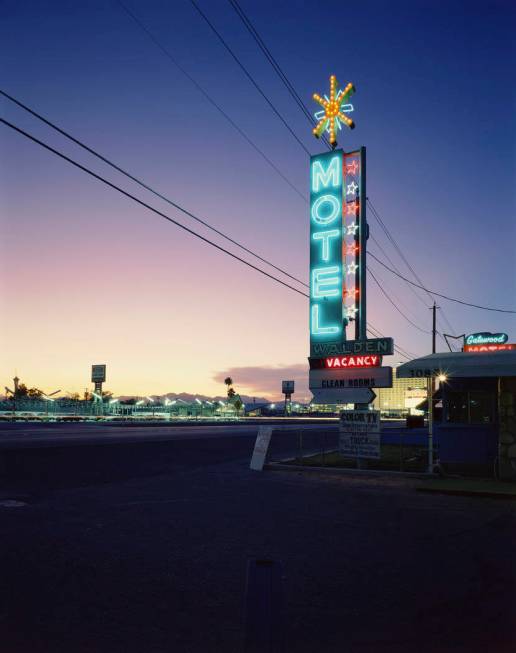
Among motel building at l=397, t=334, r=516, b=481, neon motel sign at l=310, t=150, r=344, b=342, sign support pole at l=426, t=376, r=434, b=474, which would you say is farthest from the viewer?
neon motel sign at l=310, t=150, r=344, b=342

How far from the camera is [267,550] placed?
292 inches

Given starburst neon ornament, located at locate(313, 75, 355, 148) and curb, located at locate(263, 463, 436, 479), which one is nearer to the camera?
curb, located at locate(263, 463, 436, 479)

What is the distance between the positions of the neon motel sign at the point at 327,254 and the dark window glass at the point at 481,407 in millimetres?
5071

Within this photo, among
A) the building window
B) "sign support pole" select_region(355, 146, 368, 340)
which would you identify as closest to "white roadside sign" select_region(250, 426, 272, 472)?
"sign support pole" select_region(355, 146, 368, 340)

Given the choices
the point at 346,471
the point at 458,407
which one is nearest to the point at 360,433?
the point at 346,471

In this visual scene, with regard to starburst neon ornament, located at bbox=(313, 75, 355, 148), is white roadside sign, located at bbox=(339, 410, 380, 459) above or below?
below

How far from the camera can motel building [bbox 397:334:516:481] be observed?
49.7 ft

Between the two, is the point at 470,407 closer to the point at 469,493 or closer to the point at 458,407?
the point at 458,407

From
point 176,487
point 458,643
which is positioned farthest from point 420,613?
point 176,487

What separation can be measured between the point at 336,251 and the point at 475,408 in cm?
718

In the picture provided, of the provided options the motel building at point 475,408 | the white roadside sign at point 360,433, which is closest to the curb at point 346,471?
the white roadside sign at point 360,433

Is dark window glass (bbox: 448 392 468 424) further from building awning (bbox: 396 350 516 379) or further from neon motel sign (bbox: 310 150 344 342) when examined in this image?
neon motel sign (bbox: 310 150 344 342)

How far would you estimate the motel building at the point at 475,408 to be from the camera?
15141mm

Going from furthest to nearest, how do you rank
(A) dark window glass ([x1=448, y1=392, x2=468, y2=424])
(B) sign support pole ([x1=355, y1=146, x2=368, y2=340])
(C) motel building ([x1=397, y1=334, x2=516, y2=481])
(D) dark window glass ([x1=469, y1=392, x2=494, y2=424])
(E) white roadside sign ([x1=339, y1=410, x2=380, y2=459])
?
(B) sign support pole ([x1=355, y1=146, x2=368, y2=340])
(A) dark window glass ([x1=448, y1=392, x2=468, y2=424])
(D) dark window glass ([x1=469, y1=392, x2=494, y2=424])
(E) white roadside sign ([x1=339, y1=410, x2=380, y2=459])
(C) motel building ([x1=397, y1=334, x2=516, y2=481])
